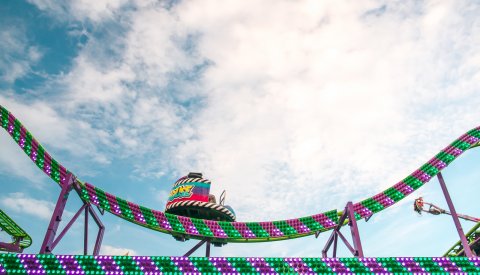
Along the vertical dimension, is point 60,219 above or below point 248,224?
below

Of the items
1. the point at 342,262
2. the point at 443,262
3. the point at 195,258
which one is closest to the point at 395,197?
the point at 443,262

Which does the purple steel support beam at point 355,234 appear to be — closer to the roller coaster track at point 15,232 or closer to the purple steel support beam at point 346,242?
the purple steel support beam at point 346,242

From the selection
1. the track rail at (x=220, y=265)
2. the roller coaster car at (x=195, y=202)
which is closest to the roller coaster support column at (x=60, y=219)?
the track rail at (x=220, y=265)

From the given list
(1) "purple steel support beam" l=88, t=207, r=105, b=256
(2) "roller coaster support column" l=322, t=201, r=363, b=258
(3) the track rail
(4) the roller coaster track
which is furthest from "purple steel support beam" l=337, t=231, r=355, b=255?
(4) the roller coaster track

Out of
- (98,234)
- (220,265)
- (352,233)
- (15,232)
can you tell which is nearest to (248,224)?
(352,233)

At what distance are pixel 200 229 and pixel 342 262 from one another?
6.91 metres

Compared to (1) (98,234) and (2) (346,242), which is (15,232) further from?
(2) (346,242)

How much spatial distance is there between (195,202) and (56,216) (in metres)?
6.17

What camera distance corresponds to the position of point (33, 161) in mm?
12602

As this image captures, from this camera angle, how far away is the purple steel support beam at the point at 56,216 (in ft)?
34.2

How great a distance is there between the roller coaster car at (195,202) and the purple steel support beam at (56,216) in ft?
17.2

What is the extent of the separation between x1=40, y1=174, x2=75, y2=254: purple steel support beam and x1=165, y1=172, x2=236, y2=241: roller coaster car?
5.23 metres

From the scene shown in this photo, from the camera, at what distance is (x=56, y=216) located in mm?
11078

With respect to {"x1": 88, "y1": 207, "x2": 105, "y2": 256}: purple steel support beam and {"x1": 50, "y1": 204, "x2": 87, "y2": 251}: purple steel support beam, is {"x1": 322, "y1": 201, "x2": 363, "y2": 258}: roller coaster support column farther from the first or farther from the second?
{"x1": 50, "y1": 204, "x2": 87, "y2": 251}: purple steel support beam
